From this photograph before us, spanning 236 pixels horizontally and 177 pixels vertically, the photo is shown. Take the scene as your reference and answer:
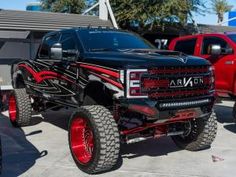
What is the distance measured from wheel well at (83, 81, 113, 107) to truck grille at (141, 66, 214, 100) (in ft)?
2.48

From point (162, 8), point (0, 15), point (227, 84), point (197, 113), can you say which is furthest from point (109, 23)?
point (197, 113)

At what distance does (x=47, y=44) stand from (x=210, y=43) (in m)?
3.94

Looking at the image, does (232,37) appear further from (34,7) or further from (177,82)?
(34,7)

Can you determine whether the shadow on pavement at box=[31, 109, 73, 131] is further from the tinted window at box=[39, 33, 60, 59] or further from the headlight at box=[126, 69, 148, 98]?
the headlight at box=[126, 69, 148, 98]

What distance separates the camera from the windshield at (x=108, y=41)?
722 centimetres

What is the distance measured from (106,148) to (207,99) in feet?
5.69

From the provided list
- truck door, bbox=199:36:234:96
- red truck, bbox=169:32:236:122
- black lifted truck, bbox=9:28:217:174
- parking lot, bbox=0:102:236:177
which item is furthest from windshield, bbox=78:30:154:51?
truck door, bbox=199:36:234:96

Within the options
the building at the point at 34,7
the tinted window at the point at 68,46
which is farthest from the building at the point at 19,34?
the building at the point at 34,7

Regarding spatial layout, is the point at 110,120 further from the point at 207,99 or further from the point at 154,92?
the point at 207,99

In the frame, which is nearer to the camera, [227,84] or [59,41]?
[59,41]

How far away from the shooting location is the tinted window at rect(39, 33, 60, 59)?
27.8ft

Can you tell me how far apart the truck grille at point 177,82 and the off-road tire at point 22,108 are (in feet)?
13.8

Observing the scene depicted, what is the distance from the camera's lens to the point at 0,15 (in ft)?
50.6

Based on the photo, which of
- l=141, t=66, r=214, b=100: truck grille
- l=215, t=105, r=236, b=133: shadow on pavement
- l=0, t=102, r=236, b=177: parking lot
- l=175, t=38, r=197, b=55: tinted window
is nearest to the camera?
l=141, t=66, r=214, b=100: truck grille
